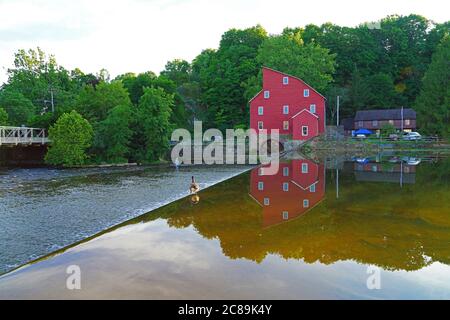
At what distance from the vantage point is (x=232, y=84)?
6538 cm

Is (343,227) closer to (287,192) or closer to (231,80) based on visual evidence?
(287,192)

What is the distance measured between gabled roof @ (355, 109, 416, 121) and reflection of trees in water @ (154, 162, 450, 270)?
160ft

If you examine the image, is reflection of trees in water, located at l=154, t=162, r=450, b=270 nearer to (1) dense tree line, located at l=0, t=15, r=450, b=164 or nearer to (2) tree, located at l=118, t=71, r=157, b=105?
(1) dense tree line, located at l=0, t=15, r=450, b=164

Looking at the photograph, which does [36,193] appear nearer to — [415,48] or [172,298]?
[172,298]

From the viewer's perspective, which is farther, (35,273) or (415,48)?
(415,48)

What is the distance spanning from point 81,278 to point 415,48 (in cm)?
8689

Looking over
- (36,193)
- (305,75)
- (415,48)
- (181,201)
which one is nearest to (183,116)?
(305,75)

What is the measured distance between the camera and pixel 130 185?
83.7 ft

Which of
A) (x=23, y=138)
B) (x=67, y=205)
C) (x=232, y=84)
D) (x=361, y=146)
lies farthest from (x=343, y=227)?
(x=232, y=84)

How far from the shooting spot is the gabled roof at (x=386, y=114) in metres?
65.3

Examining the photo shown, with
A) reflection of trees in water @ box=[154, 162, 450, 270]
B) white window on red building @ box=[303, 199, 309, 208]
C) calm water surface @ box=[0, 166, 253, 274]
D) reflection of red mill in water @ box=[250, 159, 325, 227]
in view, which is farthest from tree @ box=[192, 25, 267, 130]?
white window on red building @ box=[303, 199, 309, 208]

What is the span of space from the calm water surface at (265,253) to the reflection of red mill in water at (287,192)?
93 millimetres

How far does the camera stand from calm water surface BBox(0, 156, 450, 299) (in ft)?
26.6

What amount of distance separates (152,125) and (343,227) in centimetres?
3363
